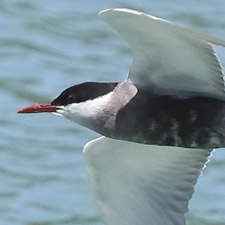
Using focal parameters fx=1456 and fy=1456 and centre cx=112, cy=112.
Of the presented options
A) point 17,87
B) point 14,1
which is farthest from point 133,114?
point 14,1

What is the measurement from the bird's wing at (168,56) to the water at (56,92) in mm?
2402

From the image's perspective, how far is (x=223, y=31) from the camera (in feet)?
41.3

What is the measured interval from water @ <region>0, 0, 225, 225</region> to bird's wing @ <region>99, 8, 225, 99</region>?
2.40 metres

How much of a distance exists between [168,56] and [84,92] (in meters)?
0.48

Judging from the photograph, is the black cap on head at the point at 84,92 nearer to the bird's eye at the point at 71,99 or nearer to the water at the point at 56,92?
the bird's eye at the point at 71,99

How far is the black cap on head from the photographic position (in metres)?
7.54

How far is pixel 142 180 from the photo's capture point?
8.04 meters

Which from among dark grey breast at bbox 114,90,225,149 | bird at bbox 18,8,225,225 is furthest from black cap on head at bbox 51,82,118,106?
dark grey breast at bbox 114,90,225,149

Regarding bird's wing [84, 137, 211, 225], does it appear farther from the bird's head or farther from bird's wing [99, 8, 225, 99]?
bird's wing [99, 8, 225, 99]

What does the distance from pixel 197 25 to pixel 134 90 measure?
5.13 meters

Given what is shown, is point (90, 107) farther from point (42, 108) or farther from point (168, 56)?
point (168, 56)

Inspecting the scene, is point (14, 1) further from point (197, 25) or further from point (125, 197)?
point (125, 197)

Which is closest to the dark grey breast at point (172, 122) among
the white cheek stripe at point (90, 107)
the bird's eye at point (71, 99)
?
the white cheek stripe at point (90, 107)

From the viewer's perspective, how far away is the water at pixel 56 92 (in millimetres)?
10039
